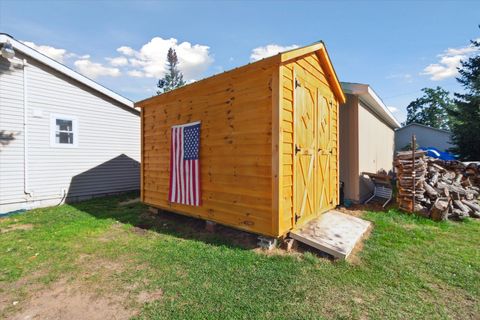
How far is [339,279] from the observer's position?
322cm

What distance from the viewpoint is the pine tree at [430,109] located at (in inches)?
1709

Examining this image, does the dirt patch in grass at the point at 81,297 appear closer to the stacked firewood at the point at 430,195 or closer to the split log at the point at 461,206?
the stacked firewood at the point at 430,195

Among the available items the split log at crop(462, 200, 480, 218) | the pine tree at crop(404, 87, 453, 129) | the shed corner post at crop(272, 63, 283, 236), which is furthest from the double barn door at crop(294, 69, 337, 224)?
the pine tree at crop(404, 87, 453, 129)

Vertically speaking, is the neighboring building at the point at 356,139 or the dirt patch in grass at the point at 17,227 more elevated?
the neighboring building at the point at 356,139

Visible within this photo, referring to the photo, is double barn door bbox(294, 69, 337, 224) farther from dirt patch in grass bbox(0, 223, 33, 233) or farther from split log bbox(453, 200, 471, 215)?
dirt patch in grass bbox(0, 223, 33, 233)

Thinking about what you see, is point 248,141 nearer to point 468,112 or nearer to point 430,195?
point 430,195

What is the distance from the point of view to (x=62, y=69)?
7.91 metres

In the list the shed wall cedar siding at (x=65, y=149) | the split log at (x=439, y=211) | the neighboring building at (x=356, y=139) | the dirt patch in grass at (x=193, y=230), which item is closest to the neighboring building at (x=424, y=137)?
the neighboring building at (x=356, y=139)

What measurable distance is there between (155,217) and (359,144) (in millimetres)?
6136

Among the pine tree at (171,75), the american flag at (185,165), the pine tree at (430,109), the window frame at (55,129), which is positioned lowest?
the american flag at (185,165)

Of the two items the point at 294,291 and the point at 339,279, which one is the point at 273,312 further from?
the point at 339,279

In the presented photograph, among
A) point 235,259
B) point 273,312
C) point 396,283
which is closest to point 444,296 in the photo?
point 396,283

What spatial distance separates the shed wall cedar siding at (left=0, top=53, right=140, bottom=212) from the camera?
700cm

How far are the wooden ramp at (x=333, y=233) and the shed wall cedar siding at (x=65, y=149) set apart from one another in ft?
25.6
